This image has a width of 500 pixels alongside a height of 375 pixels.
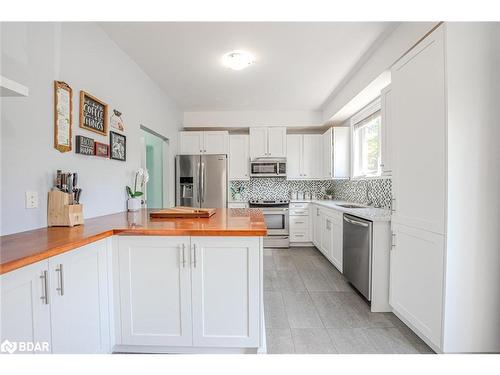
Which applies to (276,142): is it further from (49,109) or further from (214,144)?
(49,109)

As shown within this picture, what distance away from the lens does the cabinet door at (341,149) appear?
4.23 m

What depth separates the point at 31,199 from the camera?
1520 mm

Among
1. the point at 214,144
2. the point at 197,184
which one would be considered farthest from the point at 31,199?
the point at 214,144

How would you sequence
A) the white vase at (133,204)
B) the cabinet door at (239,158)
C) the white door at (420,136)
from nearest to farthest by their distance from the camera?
the white door at (420,136) < the white vase at (133,204) < the cabinet door at (239,158)

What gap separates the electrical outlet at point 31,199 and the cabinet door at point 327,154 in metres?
3.87

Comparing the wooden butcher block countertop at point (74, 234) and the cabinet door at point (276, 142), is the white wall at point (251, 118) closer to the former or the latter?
the cabinet door at point (276, 142)

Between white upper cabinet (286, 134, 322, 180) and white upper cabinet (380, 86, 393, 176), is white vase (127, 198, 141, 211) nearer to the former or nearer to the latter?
white upper cabinet (380, 86, 393, 176)

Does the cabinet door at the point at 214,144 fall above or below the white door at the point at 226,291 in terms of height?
above

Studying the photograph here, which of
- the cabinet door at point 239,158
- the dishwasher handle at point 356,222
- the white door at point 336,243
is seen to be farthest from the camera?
the cabinet door at point 239,158

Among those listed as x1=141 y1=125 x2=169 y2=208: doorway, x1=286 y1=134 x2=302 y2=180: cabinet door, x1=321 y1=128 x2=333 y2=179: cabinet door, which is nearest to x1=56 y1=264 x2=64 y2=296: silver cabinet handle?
x1=141 y1=125 x2=169 y2=208: doorway

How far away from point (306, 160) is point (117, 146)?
11.1 ft

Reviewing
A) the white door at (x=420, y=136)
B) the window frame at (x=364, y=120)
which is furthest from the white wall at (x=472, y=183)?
the window frame at (x=364, y=120)

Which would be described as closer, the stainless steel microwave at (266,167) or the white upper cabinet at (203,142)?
the white upper cabinet at (203,142)

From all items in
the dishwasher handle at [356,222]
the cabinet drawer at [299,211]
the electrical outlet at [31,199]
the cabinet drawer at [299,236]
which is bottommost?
the cabinet drawer at [299,236]
